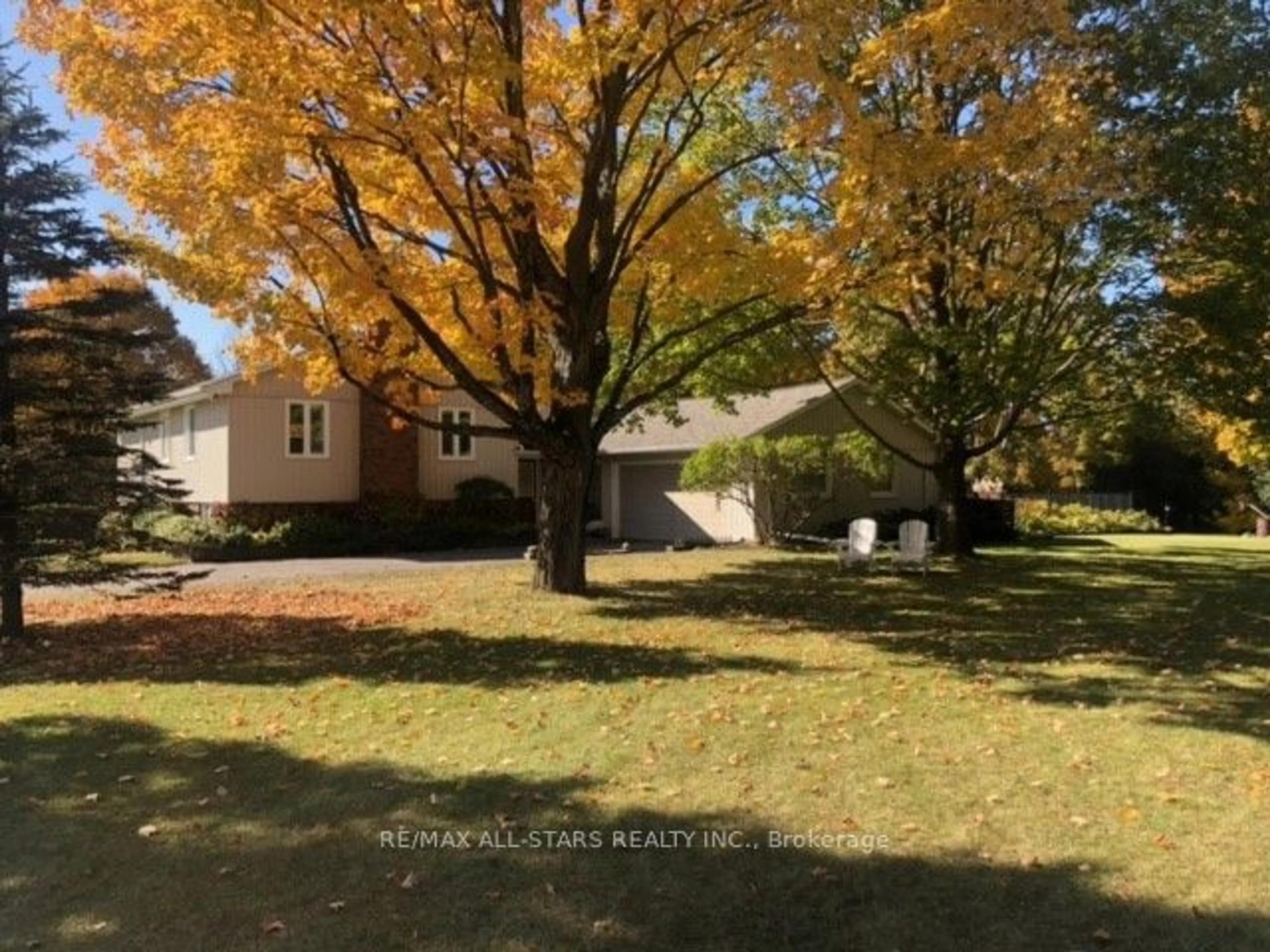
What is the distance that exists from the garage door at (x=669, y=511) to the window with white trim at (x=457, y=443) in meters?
4.20

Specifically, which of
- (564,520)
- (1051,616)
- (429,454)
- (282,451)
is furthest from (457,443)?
(1051,616)

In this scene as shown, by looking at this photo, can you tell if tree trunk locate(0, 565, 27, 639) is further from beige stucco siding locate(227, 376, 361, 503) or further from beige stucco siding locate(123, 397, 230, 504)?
beige stucco siding locate(227, 376, 361, 503)

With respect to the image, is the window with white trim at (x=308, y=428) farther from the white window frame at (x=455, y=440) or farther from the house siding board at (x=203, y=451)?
the white window frame at (x=455, y=440)

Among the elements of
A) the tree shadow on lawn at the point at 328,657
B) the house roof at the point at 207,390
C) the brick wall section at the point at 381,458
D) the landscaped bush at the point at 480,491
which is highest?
the house roof at the point at 207,390

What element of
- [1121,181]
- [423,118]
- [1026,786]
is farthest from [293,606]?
[1121,181]

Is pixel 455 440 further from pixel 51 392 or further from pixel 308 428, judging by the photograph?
pixel 51 392

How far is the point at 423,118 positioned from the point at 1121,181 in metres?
9.57

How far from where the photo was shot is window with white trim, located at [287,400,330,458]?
26.9 m

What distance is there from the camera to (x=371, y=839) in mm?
5164

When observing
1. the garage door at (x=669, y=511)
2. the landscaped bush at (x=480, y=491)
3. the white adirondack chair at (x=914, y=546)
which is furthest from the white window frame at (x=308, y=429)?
the white adirondack chair at (x=914, y=546)

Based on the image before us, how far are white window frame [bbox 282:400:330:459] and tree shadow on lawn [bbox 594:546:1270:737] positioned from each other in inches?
483

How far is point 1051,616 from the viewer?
12.7 metres

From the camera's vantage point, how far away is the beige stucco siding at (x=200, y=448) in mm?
26047

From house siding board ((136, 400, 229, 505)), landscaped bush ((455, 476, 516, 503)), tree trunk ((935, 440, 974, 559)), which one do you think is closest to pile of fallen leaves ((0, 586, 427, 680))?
house siding board ((136, 400, 229, 505))
